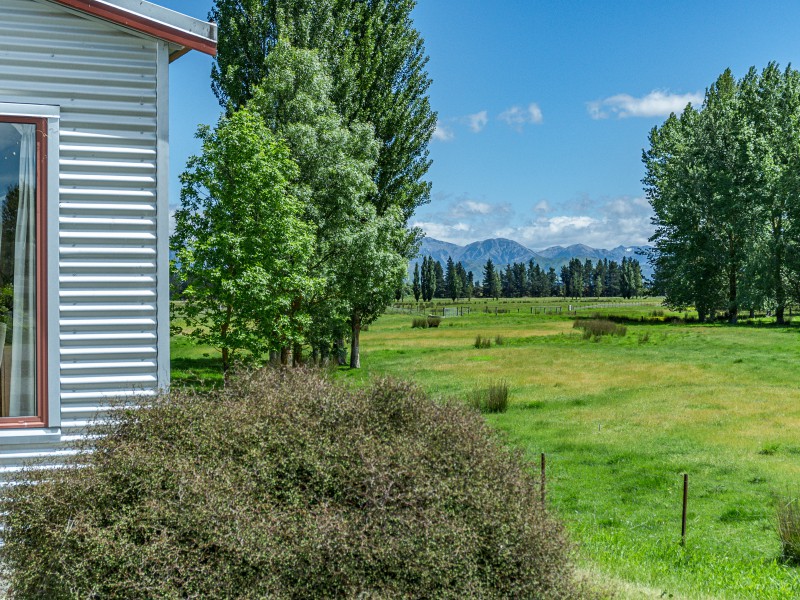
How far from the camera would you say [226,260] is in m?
13.4

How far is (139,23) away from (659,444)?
38.8ft

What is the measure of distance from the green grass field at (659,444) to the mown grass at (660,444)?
28 mm

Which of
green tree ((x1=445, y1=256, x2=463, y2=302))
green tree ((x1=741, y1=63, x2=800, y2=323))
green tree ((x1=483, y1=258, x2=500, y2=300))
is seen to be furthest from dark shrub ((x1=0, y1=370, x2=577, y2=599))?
green tree ((x1=483, y1=258, x2=500, y2=300))

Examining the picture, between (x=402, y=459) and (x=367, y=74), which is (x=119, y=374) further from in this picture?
(x=367, y=74)

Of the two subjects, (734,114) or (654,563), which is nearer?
(654,563)

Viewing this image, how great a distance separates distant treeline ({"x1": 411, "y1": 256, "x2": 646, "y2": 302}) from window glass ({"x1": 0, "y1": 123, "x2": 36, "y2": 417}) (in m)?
119

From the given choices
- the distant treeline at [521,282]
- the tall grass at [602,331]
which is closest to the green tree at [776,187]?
the tall grass at [602,331]

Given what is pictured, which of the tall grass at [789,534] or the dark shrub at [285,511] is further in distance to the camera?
the tall grass at [789,534]

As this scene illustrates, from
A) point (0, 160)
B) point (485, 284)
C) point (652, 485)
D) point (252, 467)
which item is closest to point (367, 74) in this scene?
point (652, 485)

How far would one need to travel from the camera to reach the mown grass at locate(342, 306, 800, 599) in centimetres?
713

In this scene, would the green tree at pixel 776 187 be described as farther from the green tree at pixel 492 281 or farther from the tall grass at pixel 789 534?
the green tree at pixel 492 281

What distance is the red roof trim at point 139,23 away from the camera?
5.34 meters

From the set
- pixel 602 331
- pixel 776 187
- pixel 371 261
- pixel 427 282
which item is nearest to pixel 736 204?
pixel 776 187

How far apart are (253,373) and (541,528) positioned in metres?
2.39
